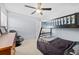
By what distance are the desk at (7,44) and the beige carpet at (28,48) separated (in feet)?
0.36

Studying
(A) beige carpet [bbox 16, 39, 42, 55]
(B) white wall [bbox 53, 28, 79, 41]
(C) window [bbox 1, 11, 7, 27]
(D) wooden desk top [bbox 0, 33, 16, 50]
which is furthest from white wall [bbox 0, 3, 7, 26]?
(B) white wall [bbox 53, 28, 79, 41]

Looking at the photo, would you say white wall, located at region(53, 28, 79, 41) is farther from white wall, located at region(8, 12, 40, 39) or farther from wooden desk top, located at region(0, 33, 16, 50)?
wooden desk top, located at region(0, 33, 16, 50)

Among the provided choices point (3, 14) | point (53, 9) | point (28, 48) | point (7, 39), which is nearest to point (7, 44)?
point (7, 39)

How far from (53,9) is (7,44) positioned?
84 centimetres

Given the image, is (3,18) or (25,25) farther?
(25,25)

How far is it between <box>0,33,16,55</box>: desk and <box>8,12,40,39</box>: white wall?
142 mm

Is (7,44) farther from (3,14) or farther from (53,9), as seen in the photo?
(53,9)

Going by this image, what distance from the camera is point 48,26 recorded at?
203 cm

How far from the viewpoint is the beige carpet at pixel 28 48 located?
1.98 meters

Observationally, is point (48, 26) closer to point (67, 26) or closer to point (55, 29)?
point (55, 29)

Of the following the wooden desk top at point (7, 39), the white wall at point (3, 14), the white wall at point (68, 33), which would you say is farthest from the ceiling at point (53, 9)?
the wooden desk top at point (7, 39)

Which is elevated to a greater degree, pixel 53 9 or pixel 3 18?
pixel 53 9

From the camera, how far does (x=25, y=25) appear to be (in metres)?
2.04
